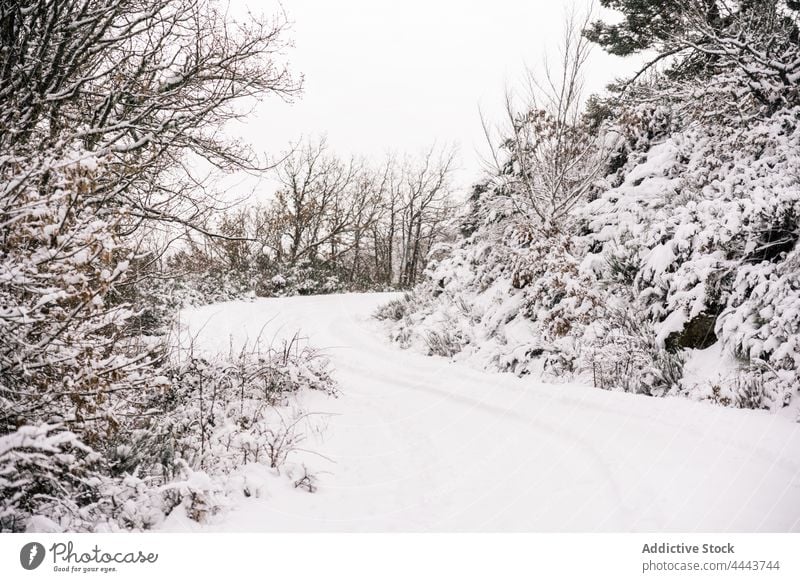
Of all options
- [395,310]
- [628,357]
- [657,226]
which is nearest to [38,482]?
[628,357]

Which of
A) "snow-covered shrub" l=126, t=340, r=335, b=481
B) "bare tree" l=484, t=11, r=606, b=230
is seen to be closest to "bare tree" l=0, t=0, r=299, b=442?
"snow-covered shrub" l=126, t=340, r=335, b=481

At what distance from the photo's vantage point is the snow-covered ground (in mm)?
2895

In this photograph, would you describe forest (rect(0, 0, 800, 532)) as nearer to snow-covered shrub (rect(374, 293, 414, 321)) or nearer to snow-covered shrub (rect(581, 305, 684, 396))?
snow-covered shrub (rect(581, 305, 684, 396))

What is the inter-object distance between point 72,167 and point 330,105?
6.33m

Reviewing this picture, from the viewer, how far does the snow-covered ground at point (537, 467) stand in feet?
9.50

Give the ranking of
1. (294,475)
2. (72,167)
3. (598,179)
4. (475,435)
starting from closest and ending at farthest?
(72,167)
(294,475)
(475,435)
(598,179)

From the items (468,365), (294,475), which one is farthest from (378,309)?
(294,475)

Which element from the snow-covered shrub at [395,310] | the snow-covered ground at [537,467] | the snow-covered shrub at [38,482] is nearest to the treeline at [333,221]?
the snow-covered shrub at [395,310]

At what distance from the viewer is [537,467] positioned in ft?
12.5

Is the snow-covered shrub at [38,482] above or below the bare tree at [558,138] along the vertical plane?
below

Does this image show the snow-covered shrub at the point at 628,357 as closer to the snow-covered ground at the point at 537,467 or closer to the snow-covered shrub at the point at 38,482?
the snow-covered ground at the point at 537,467

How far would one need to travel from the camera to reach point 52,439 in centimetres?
235

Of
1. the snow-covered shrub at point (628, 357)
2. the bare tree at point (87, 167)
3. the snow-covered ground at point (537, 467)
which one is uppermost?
the bare tree at point (87, 167)

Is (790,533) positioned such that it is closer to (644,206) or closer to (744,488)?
(744,488)
